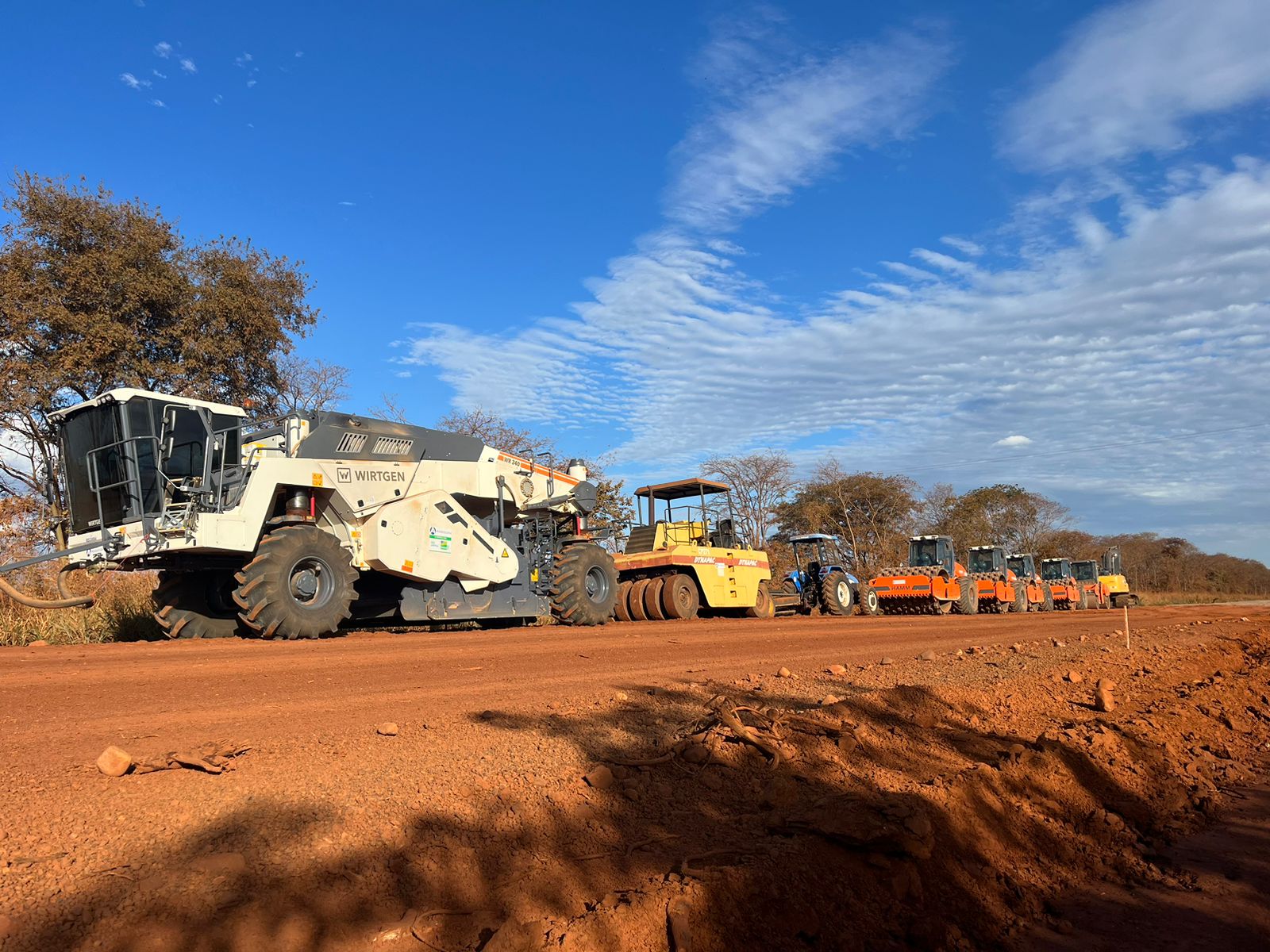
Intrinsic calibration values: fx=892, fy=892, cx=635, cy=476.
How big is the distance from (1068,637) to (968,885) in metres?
10.8

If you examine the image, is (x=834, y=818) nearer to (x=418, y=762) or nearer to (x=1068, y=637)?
(x=418, y=762)

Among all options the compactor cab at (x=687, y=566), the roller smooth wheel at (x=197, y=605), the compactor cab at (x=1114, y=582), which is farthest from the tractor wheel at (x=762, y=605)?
the compactor cab at (x=1114, y=582)

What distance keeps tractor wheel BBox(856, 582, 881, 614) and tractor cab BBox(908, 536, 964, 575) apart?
2341 mm

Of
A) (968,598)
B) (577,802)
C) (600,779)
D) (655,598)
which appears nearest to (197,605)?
(600,779)

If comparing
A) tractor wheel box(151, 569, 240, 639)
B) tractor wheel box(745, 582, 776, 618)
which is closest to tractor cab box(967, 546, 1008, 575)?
tractor wheel box(745, 582, 776, 618)

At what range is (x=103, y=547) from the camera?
1061 centimetres

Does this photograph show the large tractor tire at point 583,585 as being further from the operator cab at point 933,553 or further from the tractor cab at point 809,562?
the operator cab at point 933,553

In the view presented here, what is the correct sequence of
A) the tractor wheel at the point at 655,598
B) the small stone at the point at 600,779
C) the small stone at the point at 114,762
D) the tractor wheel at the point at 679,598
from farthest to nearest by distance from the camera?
1. the tractor wheel at the point at 655,598
2. the tractor wheel at the point at 679,598
3. the small stone at the point at 600,779
4. the small stone at the point at 114,762

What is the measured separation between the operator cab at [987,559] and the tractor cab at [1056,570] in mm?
5929

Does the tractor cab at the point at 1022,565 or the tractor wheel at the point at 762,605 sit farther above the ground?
the tractor cab at the point at 1022,565

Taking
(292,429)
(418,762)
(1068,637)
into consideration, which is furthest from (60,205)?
(1068,637)

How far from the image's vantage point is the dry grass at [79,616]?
1202 cm

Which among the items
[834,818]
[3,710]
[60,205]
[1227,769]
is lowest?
[1227,769]

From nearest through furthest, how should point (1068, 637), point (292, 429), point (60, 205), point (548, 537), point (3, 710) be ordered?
point (3, 710) < point (292, 429) < point (1068, 637) < point (548, 537) < point (60, 205)
